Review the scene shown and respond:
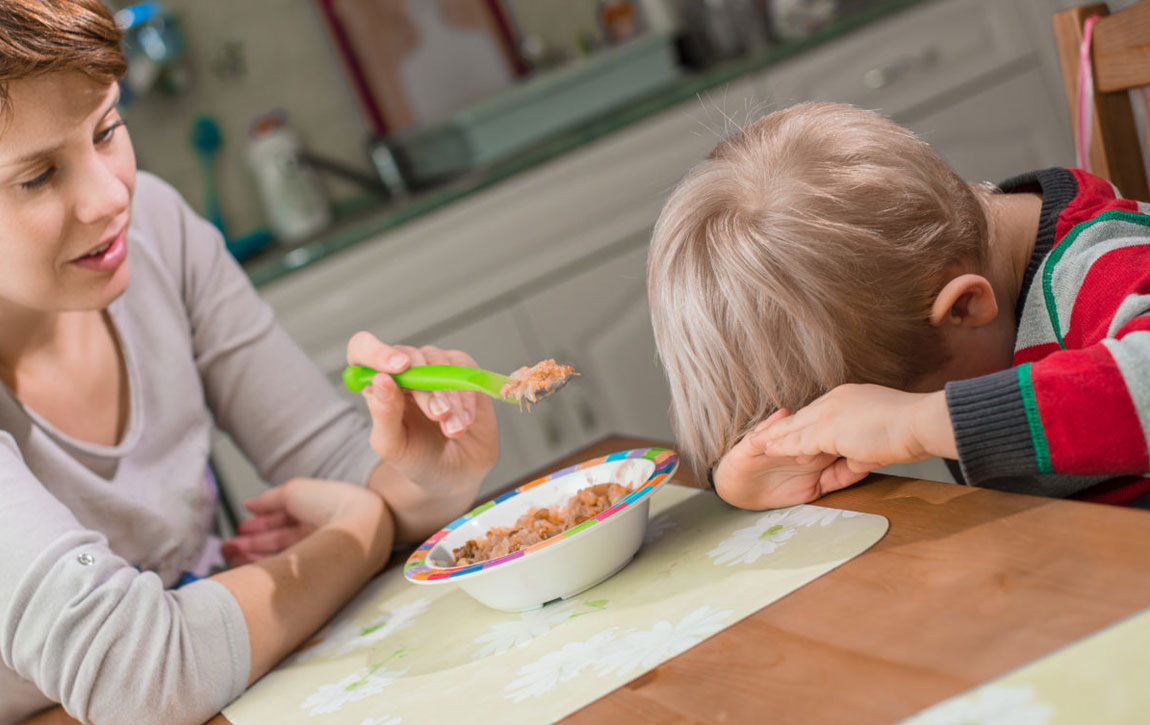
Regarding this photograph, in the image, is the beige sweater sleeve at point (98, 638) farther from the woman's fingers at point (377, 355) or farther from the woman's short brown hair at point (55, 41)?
the woman's short brown hair at point (55, 41)

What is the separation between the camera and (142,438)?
1.15 m

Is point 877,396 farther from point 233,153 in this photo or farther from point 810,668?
point 233,153

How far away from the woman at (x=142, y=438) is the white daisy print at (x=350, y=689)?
0.10 metres

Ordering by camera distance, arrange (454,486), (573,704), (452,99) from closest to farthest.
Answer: (573,704)
(454,486)
(452,99)

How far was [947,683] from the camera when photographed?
485mm

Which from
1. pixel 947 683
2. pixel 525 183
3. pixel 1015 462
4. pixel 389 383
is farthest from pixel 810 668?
pixel 525 183

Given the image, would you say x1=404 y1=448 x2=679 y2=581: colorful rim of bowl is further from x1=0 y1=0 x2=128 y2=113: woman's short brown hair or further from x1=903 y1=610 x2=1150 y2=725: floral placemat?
x1=0 y1=0 x2=128 y2=113: woman's short brown hair

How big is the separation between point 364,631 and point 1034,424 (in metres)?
0.54

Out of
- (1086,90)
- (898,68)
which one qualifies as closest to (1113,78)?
(1086,90)

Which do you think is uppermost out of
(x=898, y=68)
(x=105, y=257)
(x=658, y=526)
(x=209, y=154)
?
(x=209, y=154)

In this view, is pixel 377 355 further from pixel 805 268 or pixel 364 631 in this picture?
pixel 805 268

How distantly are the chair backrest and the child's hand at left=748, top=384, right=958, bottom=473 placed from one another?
0.45m

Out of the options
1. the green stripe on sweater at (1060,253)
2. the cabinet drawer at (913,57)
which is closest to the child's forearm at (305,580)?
the green stripe on sweater at (1060,253)

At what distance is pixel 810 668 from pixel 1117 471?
258mm
